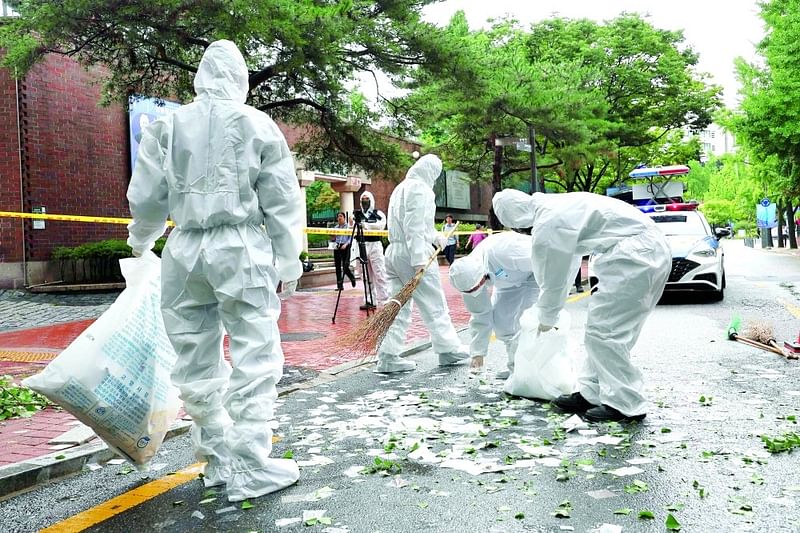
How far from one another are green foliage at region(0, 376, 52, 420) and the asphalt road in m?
1.41

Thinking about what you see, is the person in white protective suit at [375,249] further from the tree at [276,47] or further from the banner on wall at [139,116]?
the banner on wall at [139,116]

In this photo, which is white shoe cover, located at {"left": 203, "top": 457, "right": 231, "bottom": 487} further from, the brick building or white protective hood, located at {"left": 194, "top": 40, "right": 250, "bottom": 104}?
the brick building

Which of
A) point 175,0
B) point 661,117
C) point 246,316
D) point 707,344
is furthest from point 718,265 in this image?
point 661,117

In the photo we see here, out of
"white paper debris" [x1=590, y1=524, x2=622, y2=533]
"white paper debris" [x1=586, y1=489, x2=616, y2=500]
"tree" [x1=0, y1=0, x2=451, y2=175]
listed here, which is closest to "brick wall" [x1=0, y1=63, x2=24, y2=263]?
"tree" [x1=0, y1=0, x2=451, y2=175]

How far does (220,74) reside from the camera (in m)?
3.88

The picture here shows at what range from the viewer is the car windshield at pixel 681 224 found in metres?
13.2

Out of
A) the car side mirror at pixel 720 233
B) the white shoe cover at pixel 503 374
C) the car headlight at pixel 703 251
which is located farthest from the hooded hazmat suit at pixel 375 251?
the white shoe cover at pixel 503 374

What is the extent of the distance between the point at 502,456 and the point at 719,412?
5.96ft

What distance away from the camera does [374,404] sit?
5.61 metres

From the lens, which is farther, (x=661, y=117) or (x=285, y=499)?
(x=661, y=117)

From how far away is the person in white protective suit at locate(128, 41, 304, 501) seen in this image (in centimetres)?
366

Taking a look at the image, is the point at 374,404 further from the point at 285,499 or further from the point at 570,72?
the point at 570,72

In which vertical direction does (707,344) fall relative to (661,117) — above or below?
below

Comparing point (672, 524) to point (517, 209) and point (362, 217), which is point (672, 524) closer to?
point (517, 209)
